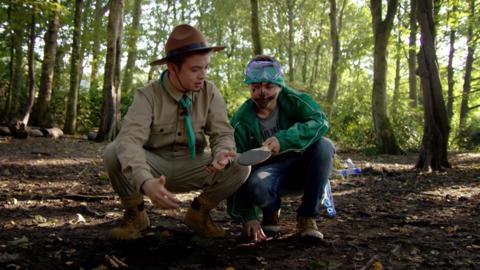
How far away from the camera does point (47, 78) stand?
12.4 m

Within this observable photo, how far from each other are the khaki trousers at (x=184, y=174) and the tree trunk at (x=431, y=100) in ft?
17.6

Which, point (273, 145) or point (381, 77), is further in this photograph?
point (381, 77)

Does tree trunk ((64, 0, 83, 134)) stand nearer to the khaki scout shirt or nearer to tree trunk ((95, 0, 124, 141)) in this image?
tree trunk ((95, 0, 124, 141))

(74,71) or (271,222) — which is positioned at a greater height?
(74,71)

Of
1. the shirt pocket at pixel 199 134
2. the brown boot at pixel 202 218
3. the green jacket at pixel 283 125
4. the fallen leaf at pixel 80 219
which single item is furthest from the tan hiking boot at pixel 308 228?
the fallen leaf at pixel 80 219

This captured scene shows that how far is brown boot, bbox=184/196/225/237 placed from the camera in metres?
2.99

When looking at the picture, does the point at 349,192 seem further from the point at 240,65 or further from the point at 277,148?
the point at 240,65

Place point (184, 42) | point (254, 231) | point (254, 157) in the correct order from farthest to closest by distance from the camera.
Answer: point (254, 231), point (184, 42), point (254, 157)

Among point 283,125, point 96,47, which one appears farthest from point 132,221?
point 96,47

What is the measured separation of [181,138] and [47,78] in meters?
10.9

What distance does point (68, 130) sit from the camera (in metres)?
13.6

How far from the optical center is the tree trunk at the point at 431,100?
7.19 metres

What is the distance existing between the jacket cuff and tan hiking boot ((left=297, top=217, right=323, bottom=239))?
117 cm

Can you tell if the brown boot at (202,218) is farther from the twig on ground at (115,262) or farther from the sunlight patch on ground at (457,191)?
the sunlight patch on ground at (457,191)
